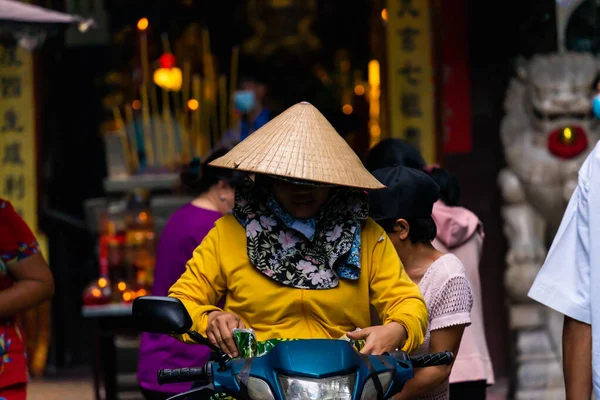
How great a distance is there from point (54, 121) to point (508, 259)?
4.06 m

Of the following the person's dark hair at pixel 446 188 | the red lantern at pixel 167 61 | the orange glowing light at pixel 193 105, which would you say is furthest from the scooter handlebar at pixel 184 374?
the red lantern at pixel 167 61

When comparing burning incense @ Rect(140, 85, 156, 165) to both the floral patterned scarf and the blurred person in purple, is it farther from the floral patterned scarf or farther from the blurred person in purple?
the floral patterned scarf

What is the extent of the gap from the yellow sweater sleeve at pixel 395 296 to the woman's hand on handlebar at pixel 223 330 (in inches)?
16.3

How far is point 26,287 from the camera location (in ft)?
12.8

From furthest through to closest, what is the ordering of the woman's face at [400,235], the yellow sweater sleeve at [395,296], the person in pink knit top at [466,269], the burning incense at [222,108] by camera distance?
the burning incense at [222,108]
the person in pink knit top at [466,269]
the woman's face at [400,235]
the yellow sweater sleeve at [395,296]

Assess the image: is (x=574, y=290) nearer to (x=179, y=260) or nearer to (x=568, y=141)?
(x=179, y=260)

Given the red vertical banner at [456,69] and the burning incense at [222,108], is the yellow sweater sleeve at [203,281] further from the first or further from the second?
the burning incense at [222,108]

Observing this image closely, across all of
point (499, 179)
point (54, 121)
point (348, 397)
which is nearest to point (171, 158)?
point (54, 121)

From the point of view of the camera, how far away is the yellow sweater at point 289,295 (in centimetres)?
314

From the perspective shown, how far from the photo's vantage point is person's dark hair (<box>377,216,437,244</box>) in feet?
12.2

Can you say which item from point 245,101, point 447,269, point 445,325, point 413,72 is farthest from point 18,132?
point 445,325

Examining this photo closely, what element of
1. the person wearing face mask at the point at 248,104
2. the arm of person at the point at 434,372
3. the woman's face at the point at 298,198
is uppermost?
the person wearing face mask at the point at 248,104

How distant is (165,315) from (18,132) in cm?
660

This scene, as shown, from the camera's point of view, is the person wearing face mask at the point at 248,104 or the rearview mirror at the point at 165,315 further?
the person wearing face mask at the point at 248,104
